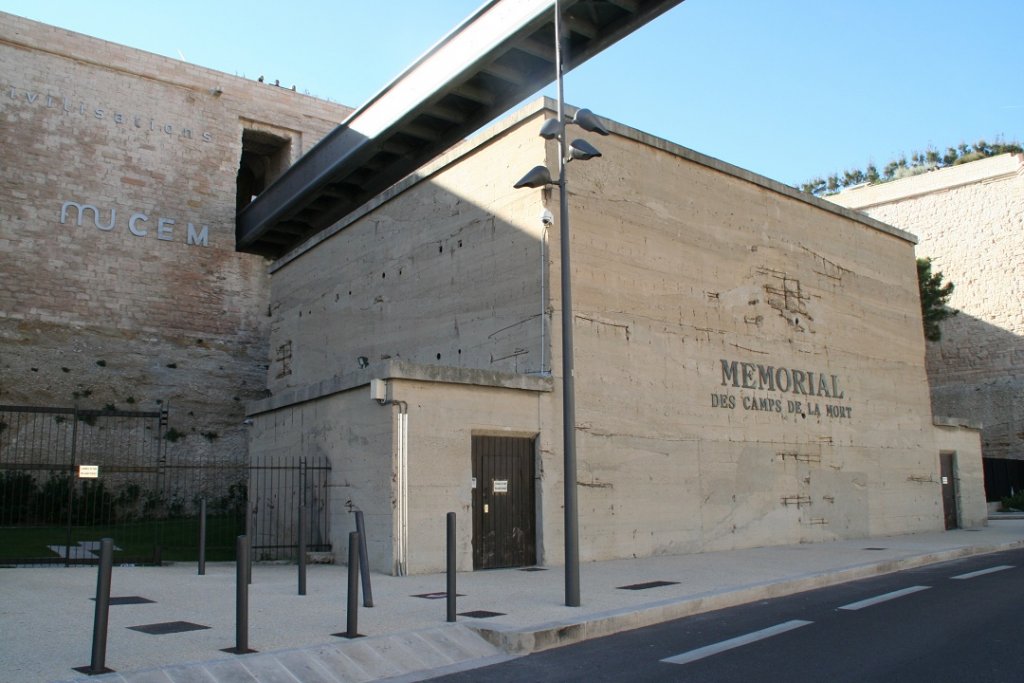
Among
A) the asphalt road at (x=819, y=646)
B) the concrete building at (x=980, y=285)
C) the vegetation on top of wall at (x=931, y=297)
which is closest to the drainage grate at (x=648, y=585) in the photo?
the asphalt road at (x=819, y=646)

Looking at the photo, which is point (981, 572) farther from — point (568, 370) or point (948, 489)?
point (948, 489)

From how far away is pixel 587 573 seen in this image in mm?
12609

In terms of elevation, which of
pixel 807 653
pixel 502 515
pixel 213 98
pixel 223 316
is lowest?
pixel 807 653

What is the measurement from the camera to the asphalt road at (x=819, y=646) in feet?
20.9

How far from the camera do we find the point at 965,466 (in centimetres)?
2462

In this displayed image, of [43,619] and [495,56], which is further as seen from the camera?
[495,56]

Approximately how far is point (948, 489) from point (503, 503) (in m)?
16.1

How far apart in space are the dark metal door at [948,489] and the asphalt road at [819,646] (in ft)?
47.0

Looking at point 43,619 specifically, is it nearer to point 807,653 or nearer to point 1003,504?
point 807,653

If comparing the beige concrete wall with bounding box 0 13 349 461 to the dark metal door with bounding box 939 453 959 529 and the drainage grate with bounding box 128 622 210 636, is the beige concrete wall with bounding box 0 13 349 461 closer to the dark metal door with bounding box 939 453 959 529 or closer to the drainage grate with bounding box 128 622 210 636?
the drainage grate with bounding box 128 622 210 636

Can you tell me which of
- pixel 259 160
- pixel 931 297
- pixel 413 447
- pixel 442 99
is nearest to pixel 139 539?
pixel 413 447

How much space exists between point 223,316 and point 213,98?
8124mm

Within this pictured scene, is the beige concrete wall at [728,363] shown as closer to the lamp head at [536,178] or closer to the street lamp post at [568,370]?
the lamp head at [536,178]

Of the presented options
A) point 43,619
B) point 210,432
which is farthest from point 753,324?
point 210,432
